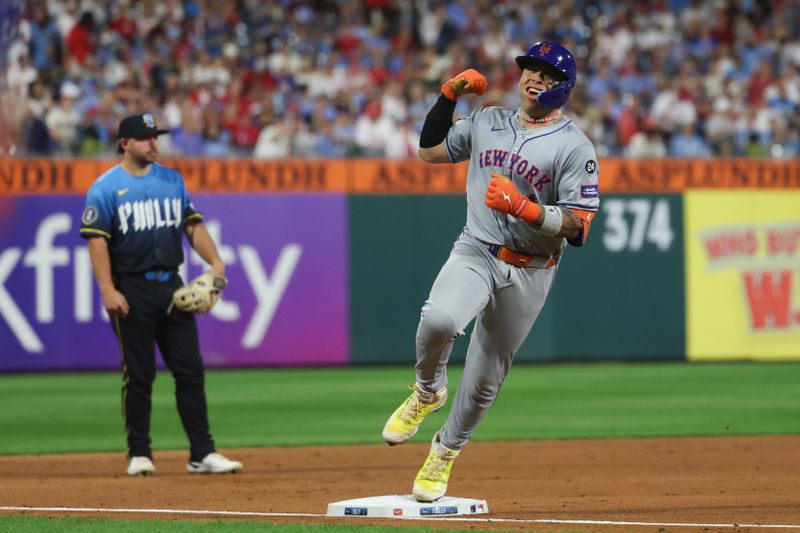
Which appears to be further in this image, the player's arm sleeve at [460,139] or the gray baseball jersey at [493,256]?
the player's arm sleeve at [460,139]

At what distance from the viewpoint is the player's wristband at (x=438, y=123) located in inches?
261

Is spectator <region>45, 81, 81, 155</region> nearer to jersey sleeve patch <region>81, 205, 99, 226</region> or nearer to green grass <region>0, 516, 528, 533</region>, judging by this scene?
jersey sleeve patch <region>81, 205, 99, 226</region>

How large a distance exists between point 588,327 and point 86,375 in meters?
5.80

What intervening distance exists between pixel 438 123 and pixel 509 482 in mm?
2481

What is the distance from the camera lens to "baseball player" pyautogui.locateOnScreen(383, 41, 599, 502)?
6352 millimetres

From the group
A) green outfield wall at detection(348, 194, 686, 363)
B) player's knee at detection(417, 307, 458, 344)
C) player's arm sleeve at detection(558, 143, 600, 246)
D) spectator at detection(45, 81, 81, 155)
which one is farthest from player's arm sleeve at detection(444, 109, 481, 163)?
spectator at detection(45, 81, 81, 155)

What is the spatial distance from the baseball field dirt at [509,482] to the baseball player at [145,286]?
306 millimetres

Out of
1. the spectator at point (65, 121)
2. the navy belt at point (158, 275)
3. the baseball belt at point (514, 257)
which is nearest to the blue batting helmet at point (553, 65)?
the baseball belt at point (514, 257)

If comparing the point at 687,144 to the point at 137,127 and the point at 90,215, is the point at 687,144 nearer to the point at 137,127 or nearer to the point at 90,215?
the point at 137,127

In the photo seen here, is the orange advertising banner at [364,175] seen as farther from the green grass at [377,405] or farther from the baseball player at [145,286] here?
the baseball player at [145,286]

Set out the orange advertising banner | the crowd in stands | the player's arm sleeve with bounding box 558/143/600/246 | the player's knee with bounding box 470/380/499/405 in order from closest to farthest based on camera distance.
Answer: the player's arm sleeve with bounding box 558/143/600/246 → the player's knee with bounding box 470/380/499/405 → the orange advertising banner → the crowd in stands

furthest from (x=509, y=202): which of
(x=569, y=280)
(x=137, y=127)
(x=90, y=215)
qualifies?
(x=569, y=280)

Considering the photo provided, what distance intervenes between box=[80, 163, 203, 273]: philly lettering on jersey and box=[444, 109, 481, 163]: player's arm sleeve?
2.57 m

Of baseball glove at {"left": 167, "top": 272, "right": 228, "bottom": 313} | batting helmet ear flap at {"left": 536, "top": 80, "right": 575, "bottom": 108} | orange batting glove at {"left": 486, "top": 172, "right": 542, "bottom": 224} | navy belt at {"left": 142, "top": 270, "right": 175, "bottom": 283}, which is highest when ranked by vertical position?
batting helmet ear flap at {"left": 536, "top": 80, "right": 575, "bottom": 108}
